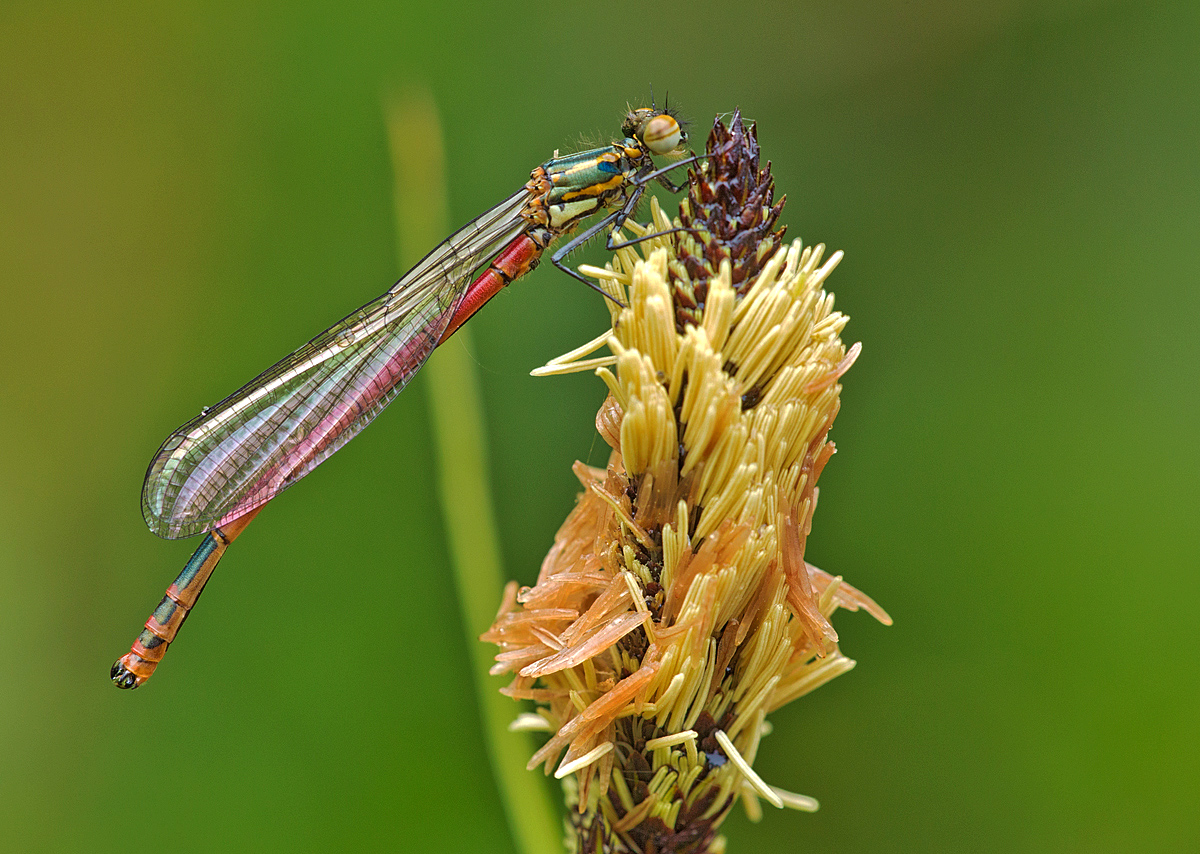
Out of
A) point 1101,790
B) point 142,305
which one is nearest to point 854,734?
point 1101,790

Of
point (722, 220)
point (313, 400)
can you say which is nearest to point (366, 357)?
point (313, 400)

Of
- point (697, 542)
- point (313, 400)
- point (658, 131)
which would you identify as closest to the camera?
point (697, 542)

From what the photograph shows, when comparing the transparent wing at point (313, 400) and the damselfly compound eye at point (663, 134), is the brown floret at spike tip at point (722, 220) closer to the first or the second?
the damselfly compound eye at point (663, 134)

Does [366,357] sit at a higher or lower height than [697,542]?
higher

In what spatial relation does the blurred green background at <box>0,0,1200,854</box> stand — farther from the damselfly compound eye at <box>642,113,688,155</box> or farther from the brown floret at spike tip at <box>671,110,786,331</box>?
the brown floret at spike tip at <box>671,110,786,331</box>

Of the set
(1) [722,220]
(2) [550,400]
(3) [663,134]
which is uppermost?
(3) [663,134]

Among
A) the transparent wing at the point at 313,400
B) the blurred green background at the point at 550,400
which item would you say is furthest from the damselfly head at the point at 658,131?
the blurred green background at the point at 550,400

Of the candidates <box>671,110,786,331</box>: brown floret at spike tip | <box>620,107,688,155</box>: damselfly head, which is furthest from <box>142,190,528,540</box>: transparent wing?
<box>671,110,786,331</box>: brown floret at spike tip

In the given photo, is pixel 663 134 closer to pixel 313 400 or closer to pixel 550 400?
pixel 550 400
